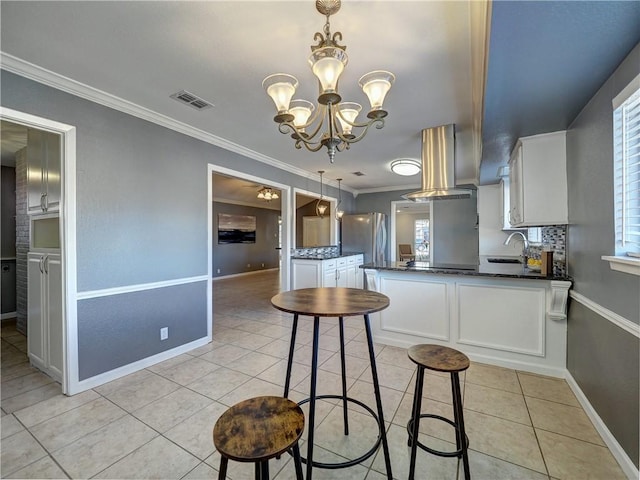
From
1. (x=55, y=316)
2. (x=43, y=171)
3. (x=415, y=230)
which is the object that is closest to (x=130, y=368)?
(x=55, y=316)

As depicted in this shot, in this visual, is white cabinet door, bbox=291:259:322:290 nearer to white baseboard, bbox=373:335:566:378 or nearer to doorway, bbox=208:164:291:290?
doorway, bbox=208:164:291:290

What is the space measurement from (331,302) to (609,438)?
6.02ft

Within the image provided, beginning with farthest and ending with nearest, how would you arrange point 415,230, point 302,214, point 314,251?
point 415,230 < point 302,214 < point 314,251

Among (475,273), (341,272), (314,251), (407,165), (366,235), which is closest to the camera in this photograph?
(475,273)

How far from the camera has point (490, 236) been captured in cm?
466

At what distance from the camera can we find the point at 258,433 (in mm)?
977

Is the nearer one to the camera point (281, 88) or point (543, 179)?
point (281, 88)

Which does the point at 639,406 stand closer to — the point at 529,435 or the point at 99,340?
the point at 529,435

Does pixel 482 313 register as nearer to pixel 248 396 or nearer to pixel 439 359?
pixel 439 359

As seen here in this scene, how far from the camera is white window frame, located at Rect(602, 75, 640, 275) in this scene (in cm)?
142

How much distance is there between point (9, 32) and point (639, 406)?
3973mm

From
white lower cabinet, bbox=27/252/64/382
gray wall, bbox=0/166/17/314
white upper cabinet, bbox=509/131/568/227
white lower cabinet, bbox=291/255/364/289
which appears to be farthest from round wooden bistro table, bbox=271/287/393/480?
gray wall, bbox=0/166/17/314

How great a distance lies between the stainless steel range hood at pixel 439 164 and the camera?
3031mm

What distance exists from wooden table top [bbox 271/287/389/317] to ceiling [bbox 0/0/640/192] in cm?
136
